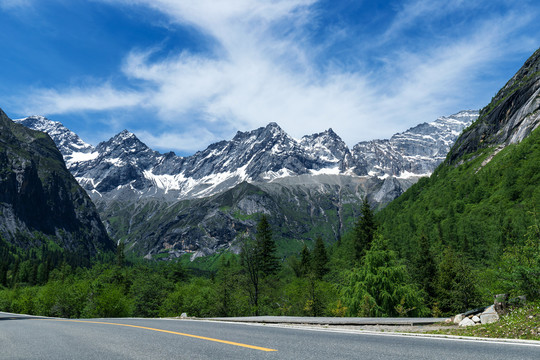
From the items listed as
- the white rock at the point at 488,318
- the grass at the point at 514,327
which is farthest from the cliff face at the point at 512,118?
the grass at the point at 514,327

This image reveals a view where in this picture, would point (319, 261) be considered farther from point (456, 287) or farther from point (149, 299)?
point (456, 287)

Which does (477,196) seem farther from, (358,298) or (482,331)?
(482,331)

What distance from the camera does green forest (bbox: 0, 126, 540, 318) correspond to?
32.0 meters

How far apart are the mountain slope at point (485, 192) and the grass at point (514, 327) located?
6941 centimetres

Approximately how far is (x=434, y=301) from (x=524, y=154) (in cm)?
10860

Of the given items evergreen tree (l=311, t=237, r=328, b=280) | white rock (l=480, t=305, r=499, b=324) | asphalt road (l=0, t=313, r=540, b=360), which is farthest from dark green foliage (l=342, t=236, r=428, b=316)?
evergreen tree (l=311, t=237, r=328, b=280)

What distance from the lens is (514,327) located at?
35.3ft

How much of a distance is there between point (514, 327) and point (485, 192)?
144 m

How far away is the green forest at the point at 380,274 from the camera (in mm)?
31984

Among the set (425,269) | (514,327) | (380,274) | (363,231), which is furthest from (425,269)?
(514,327)

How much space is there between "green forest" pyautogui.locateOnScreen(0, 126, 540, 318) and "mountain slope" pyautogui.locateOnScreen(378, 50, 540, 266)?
546 millimetres

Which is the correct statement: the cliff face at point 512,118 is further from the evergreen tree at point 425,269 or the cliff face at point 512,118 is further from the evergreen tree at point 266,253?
the evergreen tree at point 266,253

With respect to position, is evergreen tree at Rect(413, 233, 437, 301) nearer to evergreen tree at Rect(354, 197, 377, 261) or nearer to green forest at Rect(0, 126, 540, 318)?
green forest at Rect(0, 126, 540, 318)

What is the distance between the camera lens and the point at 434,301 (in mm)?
50906
